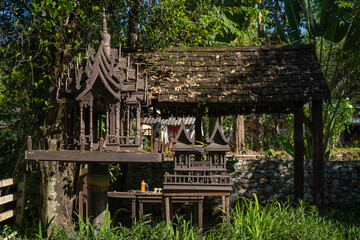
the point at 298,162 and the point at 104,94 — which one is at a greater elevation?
the point at 104,94

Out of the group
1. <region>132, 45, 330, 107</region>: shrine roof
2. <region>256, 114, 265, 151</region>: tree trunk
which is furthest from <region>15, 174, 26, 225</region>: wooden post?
<region>256, 114, 265, 151</region>: tree trunk

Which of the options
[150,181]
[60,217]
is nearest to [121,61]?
[60,217]

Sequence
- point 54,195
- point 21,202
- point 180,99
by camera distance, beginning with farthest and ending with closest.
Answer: point 180,99, point 21,202, point 54,195

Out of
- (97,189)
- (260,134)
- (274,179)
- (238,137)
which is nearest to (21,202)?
(97,189)

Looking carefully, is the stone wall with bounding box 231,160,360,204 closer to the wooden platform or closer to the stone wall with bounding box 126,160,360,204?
the stone wall with bounding box 126,160,360,204

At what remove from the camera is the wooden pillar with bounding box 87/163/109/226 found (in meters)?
6.03

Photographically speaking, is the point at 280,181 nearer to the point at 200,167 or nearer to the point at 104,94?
the point at 200,167

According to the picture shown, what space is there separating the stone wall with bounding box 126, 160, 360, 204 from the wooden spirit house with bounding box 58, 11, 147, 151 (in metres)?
5.98

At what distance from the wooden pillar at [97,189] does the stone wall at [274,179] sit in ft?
18.6

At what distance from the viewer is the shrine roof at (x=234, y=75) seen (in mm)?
8734

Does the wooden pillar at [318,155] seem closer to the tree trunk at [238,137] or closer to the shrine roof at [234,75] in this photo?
the shrine roof at [234,75]

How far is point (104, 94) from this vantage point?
557 centimetres

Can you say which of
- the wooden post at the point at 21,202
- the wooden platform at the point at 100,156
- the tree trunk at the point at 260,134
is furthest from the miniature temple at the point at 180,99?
the tree trunk at the point at 260,134

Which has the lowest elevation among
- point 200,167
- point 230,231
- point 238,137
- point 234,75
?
point 230,231
